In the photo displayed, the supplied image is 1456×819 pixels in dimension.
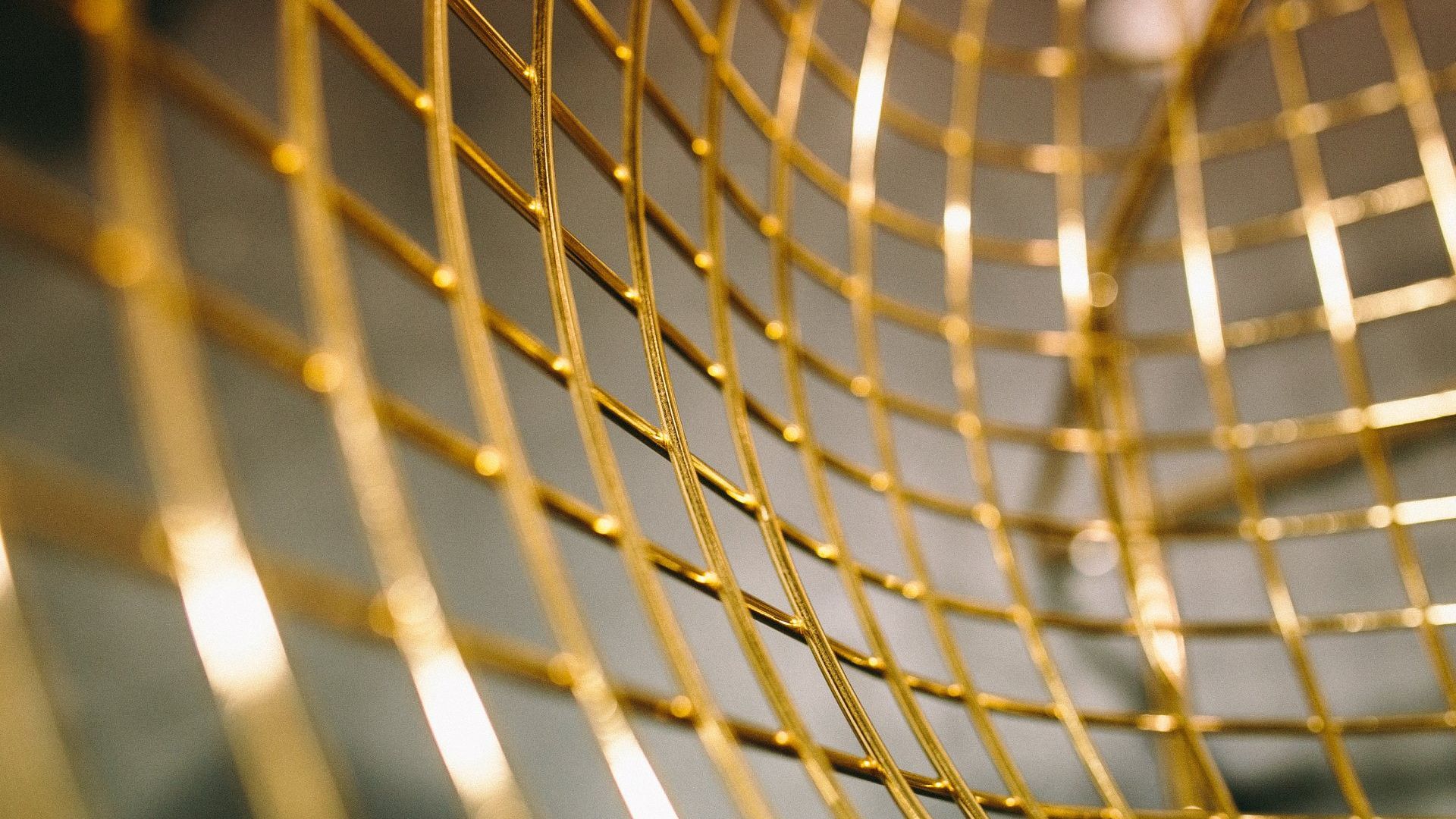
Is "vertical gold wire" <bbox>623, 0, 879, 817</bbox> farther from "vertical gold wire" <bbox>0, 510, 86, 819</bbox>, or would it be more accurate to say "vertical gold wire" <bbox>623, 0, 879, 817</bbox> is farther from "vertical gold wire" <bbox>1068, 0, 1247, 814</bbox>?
"vertical gold wire" <bbox>1068, 0, 1247, 814</bbox>

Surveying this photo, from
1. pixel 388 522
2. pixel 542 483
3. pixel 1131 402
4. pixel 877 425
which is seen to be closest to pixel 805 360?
pixel 877 425

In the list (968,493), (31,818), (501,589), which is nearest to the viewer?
(31,818)

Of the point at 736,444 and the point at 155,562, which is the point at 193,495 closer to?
the point at 155,562

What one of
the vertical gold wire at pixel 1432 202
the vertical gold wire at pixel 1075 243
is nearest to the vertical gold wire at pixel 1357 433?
the vertical gold wire at pixel 1432 202

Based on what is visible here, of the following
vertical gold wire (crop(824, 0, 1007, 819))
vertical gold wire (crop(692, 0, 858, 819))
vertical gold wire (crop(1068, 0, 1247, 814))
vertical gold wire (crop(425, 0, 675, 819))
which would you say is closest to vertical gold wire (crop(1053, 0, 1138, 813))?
vertical gold wire (crop(1068, 0, 1247, 814))

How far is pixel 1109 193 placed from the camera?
84 centimetres

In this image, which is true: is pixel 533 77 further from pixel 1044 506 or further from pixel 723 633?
pixel 1044 506

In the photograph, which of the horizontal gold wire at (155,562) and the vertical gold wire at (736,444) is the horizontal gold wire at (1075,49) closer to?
the vertical gold wire at (736,444)

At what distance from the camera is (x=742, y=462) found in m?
0.27

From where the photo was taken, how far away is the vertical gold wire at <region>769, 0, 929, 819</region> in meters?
Result: 0.24

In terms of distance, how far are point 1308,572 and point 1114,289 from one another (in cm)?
28

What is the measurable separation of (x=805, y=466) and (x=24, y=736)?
28 centimetres

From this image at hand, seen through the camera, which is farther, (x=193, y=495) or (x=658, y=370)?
(x=658, y=370)

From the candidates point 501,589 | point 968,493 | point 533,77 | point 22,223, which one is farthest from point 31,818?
point 968,493
